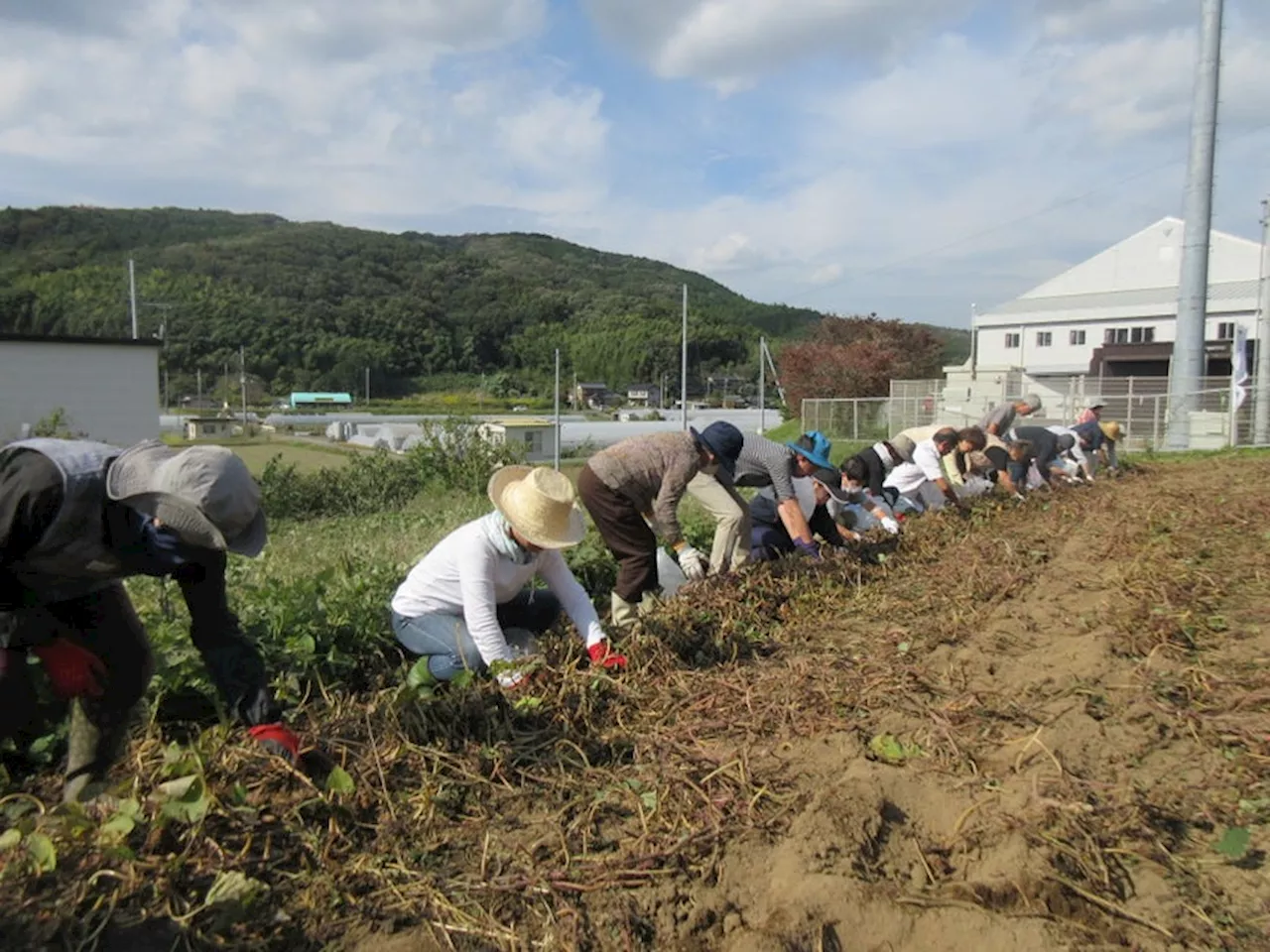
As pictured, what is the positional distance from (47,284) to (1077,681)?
9740cm

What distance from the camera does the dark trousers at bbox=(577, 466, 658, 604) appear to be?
567 cm

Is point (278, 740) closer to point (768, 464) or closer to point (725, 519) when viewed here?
point (725, 519)

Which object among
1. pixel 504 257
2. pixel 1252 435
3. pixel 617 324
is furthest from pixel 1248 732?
pixel 504 257

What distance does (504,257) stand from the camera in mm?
158750

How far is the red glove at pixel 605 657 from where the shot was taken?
4160mm

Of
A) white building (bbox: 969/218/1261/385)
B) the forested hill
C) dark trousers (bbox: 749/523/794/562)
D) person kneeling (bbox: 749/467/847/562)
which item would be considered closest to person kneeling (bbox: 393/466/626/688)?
person kneeling (bbox: 749/467/847/562)

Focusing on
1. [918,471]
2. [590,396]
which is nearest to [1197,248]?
[918,471]

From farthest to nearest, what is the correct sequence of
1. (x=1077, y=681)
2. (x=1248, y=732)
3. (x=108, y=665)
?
(x=1077, y=681), (x=1248, y=732), (x=108, y=665)

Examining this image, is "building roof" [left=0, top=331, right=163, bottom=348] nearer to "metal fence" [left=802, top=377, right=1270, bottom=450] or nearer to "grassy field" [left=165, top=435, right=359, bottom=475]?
"grassy field" [left=165, top=435, right=359, bottom=475]

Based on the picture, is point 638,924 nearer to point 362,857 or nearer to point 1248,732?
point 362,857

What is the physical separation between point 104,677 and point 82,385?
65.8 feet

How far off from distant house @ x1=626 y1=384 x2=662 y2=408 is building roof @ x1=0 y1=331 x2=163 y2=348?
62.0 m

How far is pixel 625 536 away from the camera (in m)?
5.73

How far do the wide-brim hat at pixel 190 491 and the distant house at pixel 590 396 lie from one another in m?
73.4
